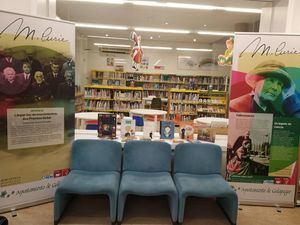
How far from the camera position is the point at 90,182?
2.88m

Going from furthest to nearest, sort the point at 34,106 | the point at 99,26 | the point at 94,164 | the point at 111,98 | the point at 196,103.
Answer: the point at 99,26 → the point at 196,103 → the point at 111,98 → the point at 94,164 → the point at 34,106

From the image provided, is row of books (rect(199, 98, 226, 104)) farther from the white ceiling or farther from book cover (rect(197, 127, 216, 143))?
book cover (rect(197, 127, 216, 143))

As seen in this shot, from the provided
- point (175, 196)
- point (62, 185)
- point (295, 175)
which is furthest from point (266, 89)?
point (62, 185)

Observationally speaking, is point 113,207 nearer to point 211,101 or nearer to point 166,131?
point 166,131

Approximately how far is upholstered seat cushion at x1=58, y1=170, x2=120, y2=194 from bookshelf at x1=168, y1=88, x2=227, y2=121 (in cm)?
623

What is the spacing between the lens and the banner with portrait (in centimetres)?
333

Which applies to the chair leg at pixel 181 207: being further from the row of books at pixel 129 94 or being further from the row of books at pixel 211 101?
the row of books at pixel 211 101

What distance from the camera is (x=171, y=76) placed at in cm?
1258

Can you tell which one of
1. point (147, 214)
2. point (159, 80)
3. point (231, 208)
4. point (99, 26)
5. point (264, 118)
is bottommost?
point (147, 214)

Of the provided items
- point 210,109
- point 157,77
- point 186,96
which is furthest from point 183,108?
point 157,77

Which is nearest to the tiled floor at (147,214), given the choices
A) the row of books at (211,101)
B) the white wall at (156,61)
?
the row of books at (211,101)

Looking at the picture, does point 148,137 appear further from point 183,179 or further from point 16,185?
point 16,185

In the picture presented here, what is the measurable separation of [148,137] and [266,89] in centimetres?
164

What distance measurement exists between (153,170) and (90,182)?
783 mm
